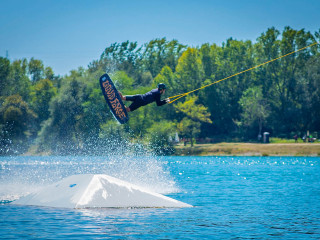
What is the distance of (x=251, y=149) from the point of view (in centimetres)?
6475

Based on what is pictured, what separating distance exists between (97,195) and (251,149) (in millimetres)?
51953

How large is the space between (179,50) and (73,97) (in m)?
35.2

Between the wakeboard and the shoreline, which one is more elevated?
the wakeboard

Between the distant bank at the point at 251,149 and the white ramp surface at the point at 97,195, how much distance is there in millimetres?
48316

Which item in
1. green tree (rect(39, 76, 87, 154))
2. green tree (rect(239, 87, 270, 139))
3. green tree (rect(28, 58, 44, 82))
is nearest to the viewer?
green tree (rect(39, 76, 87, 154))

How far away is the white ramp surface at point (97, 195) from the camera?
49.2 feet

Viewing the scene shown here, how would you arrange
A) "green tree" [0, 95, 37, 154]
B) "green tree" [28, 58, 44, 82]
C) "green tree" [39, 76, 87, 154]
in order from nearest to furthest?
"green tree" [0, 95, 37, 154] → "green tree" [39, 76, 87, 154] → "green tree" [28, 58, 44, 82]

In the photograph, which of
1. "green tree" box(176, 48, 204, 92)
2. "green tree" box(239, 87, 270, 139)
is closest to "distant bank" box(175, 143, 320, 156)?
"green tree" box(239, 87, 270, 139)

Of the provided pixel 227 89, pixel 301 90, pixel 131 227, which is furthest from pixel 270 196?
pixel 227 89

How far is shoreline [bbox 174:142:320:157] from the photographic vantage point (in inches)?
2393

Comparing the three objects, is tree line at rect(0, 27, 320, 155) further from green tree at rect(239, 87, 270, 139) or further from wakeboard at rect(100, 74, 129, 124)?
wakeboard at rect(100, 74, 129, 124)

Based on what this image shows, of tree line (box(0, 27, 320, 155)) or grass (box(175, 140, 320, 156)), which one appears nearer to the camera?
grass (box(175, 140, 320, 156))

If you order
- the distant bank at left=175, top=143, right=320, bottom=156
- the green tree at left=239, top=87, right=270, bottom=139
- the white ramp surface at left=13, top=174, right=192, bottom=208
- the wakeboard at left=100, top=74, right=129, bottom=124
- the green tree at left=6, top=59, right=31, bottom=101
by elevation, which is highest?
the green tree at left=6, top=59, right=31, bottom=101

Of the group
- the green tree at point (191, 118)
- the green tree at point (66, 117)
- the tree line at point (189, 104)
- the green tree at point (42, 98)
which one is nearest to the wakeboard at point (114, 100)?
the tree line at point (189, 104)
